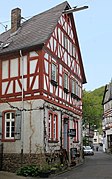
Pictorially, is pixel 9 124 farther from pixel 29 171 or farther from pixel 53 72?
pixel 53 72

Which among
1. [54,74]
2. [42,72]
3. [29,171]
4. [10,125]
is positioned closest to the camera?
[29,171]

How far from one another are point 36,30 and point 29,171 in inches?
385

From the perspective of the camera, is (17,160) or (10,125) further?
(10,125)

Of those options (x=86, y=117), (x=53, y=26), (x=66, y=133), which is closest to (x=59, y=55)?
(x=53, y=26)

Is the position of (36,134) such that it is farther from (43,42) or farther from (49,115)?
(43,42)

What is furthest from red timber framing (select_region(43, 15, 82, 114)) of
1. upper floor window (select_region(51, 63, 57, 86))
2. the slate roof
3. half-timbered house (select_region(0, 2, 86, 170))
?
the slate roof

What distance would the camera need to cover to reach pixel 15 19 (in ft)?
88.5

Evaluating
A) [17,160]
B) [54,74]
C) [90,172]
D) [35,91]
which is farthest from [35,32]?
[90,172]

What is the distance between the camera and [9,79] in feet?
72.5

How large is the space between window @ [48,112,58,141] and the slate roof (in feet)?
15.3

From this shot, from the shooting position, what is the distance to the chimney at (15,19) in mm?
26672

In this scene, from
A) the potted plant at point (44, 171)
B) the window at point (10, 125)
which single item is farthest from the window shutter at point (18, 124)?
the potted plant at point (44, 171)

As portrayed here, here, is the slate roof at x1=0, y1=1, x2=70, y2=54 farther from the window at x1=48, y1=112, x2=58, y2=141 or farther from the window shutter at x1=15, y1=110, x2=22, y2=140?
the window at x1=48, y1=112, x2=58, y2=141

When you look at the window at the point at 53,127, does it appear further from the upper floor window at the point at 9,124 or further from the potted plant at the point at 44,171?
the potted plant at the point at 44,171
